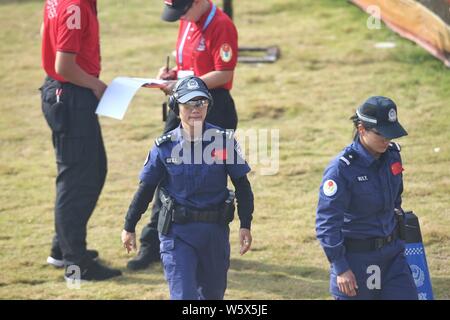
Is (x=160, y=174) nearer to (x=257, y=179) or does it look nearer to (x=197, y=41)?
(x=197, y=41)

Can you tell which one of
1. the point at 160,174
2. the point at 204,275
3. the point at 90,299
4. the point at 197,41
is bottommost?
the point at 90,299

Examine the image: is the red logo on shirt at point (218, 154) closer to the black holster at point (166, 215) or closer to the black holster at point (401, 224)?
the black holster at point (166, 215)

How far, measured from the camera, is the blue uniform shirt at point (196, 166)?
21.0 feet

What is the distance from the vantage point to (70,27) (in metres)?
7.65

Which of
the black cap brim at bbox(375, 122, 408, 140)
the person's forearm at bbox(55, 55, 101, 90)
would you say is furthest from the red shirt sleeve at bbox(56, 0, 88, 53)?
the black cap brim at bbox(375, 122, 408, 140)

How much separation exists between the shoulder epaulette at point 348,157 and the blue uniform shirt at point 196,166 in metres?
0.72

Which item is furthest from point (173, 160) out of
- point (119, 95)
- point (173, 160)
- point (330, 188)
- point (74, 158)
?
point (74, 158)

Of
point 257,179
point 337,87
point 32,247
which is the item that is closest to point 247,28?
point 337,87

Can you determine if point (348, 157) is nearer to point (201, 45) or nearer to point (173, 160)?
point (173, 160)

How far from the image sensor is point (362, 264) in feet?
20.0

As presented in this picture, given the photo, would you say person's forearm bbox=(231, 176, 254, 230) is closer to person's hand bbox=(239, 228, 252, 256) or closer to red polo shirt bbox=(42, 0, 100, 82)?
person's hand bbox=(239, 228, 252, 256)

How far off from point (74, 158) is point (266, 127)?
12.7 feet

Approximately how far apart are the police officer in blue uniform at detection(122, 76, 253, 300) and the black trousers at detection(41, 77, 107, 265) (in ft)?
5.40
